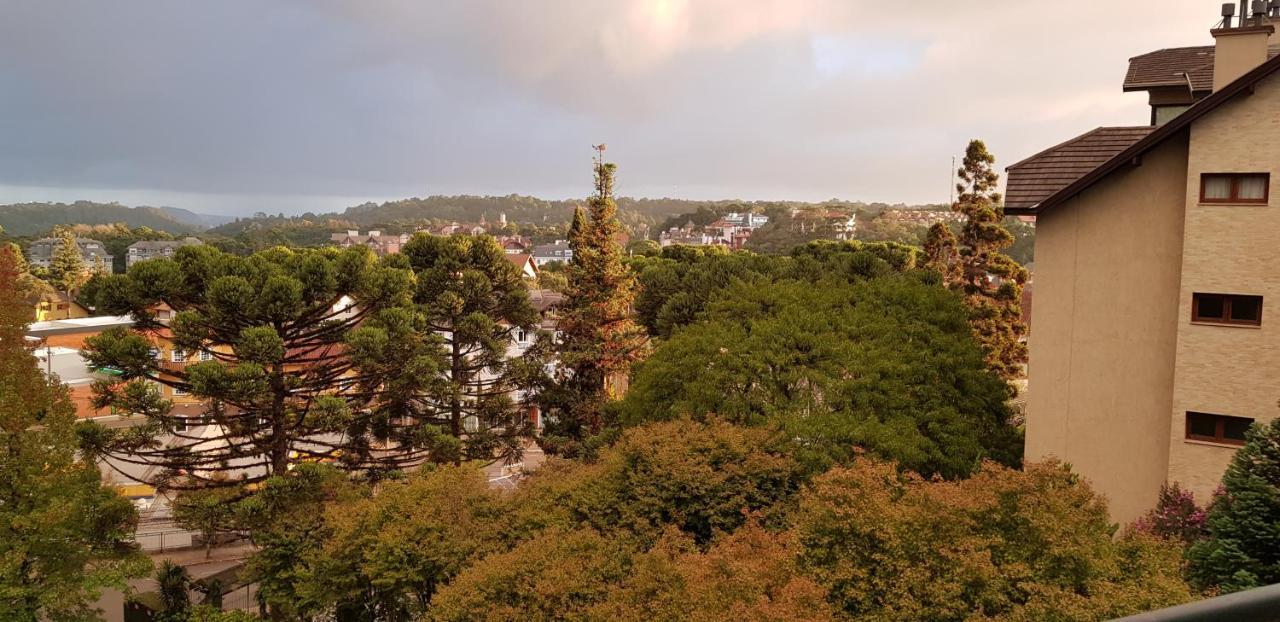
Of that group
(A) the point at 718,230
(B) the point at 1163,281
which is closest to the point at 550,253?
(A) the point at 718,230

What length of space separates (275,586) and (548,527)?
352 inches

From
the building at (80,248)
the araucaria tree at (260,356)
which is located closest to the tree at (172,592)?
the araucaria tree at (260,356)

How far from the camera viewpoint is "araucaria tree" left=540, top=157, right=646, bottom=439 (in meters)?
31.4

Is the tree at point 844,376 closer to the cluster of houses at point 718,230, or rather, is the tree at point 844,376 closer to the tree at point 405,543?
the tree at point 405,543

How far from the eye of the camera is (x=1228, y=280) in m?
15.4

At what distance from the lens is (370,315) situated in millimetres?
27359

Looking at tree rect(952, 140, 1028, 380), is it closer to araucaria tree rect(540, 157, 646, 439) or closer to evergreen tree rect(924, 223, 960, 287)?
evergreen tree rect(924, 223, 960, 287)

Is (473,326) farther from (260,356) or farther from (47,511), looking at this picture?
(47,511)

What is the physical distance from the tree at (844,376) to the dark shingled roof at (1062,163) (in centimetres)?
478

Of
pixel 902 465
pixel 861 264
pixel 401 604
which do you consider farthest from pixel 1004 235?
pixel 401 604

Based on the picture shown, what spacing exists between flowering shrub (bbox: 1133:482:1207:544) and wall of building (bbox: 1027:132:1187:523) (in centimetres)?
101

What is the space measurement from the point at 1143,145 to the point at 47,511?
24.1 m

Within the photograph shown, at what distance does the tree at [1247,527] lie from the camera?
1182cm

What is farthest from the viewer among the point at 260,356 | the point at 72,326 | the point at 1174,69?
the point at 72,326
